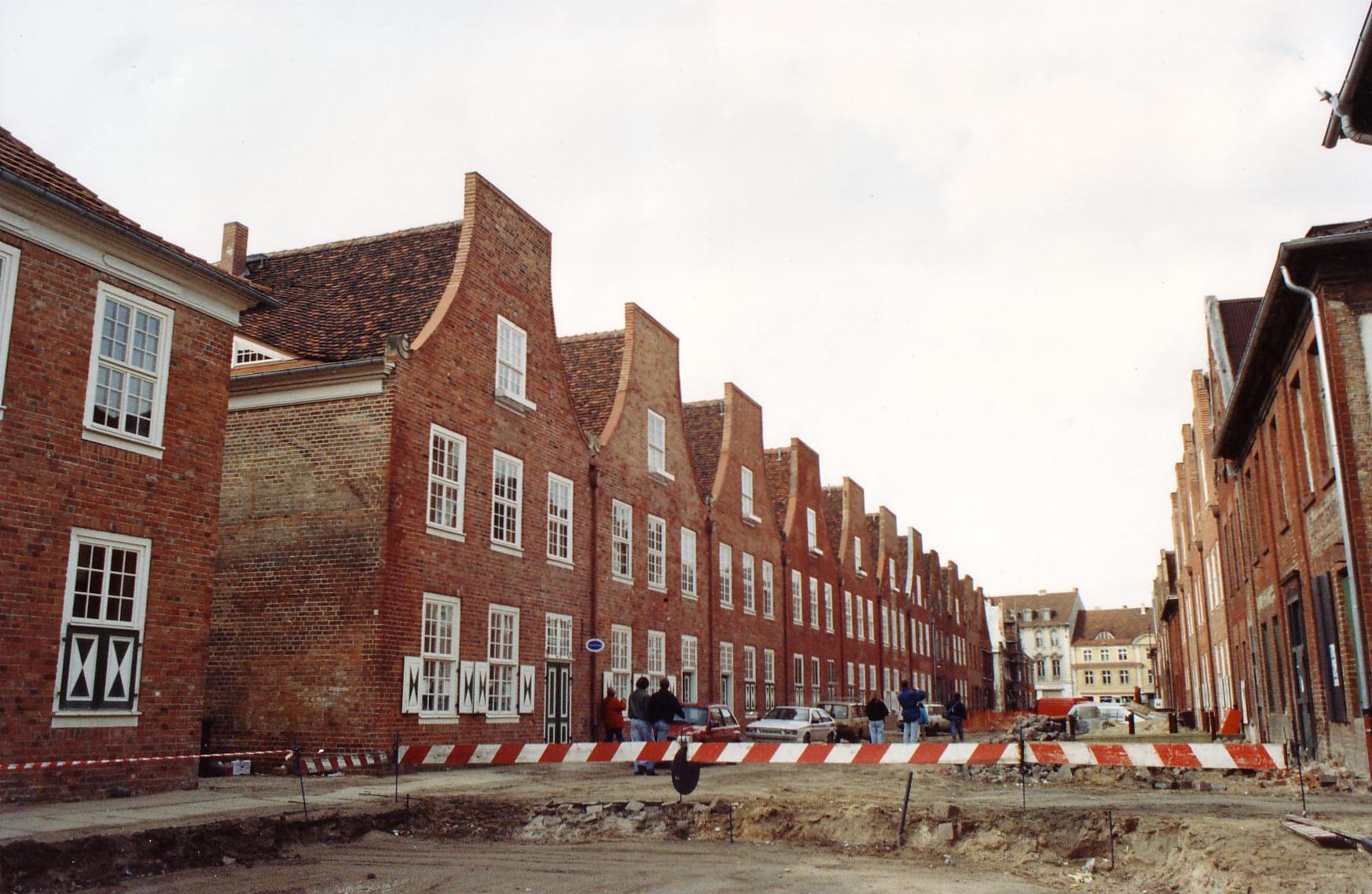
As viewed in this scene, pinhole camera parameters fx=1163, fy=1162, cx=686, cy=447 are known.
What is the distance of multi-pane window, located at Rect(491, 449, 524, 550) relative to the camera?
22.2 meters

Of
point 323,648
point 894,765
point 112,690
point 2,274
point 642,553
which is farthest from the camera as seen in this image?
point 642,553

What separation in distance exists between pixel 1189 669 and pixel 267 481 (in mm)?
45785

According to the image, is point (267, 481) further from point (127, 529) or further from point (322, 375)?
point (127, 529)

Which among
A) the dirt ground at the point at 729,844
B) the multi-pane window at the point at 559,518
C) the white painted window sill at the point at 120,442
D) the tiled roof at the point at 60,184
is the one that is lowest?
the dirt ground at the point at 729,844

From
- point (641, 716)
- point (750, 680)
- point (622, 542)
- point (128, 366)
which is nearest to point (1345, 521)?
point (641, 716)

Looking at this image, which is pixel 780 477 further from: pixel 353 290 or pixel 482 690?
pixel 482 690

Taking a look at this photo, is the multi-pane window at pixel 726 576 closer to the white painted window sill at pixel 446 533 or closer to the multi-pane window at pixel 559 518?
A: the multi-pane window at pixel 559 518

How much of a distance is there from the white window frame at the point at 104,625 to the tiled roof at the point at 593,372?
46.9 feet

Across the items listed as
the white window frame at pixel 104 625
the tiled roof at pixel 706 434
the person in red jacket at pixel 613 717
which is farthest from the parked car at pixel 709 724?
the white window frame at pixel 104 625

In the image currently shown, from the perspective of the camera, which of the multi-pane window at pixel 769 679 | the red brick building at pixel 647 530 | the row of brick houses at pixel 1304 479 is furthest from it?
the multi-pane window at pixel 769 679

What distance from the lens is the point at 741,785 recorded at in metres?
16.9

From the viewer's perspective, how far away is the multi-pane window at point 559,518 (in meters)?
24.3

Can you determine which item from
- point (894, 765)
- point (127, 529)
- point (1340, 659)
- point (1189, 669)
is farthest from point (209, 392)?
point (1189, 669)

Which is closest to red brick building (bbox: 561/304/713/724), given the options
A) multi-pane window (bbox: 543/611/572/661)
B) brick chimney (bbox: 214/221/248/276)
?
multi-pane window (bbox: 543/611/572/661)
